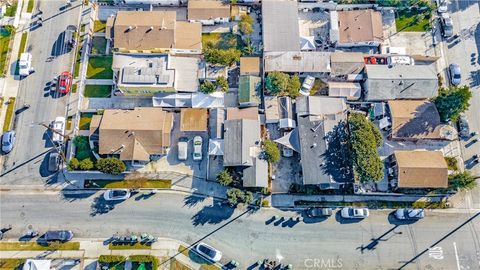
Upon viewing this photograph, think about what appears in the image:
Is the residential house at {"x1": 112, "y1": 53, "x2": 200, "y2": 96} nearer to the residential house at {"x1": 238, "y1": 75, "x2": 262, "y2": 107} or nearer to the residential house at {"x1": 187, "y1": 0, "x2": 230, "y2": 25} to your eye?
the residential house at {"x1": 238, "y1": 75, "x2": 262, "y2": 107}

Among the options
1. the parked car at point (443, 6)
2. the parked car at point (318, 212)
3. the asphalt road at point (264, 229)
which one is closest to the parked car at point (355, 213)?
the asphalt road at point (264, 229)

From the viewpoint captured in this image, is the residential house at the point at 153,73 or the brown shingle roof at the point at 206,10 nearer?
the residential house at the point at 153,73

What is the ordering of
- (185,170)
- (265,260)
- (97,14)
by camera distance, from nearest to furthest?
1. (265,260)
2. (185,170)
3. (97,14)

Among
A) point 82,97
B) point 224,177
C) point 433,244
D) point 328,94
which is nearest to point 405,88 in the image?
point 328,94

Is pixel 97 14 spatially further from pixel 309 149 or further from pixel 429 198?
pixel 429 198

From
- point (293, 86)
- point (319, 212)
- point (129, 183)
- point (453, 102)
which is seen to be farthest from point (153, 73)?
point (453, 102)

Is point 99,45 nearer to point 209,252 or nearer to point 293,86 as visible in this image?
point 293,86

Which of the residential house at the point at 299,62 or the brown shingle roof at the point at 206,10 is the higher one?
the brown shingle roof at the point at 206,10

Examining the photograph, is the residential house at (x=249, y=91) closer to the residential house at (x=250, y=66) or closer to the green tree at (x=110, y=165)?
the residential house at (x=250, y=66)
